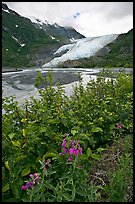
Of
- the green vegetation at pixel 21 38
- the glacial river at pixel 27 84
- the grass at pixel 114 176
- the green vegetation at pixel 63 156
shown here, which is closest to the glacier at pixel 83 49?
the green vegetation at pixel 21 38

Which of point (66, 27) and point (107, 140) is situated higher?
point (66, 27)

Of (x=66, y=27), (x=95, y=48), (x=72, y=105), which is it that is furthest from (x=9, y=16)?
(x=72, y=105)

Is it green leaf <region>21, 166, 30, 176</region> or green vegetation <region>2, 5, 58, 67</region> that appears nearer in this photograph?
green leaf <region>21, 166, 30, 176</region>

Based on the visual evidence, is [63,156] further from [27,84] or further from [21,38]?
[21,38]

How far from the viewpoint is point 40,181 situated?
179 cm

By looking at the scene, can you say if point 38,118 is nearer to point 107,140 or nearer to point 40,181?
point 107,140


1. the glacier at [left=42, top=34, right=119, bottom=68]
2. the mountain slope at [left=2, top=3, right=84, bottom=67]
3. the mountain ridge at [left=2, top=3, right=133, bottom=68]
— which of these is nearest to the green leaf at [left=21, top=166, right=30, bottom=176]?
the mountain ridge at [left=2, top=3, right=133, bottom=68]

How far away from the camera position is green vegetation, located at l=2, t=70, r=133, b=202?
6.04ft

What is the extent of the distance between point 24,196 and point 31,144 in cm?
49

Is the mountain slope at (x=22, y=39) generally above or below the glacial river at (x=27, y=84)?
above

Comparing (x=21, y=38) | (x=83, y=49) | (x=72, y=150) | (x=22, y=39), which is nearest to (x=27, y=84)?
(x=72, y=150)

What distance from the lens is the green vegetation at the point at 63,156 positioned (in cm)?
184

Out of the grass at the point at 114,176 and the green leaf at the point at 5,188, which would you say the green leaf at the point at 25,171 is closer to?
the green leaf at the point at 5,188

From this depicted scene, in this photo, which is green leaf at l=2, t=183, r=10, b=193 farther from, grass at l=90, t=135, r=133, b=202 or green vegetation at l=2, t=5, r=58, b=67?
green vegetation at l=2, t=5, r=58, b=67
